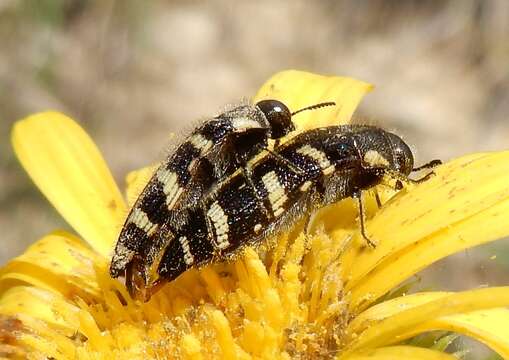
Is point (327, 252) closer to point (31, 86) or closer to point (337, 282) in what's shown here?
point (337, 282)

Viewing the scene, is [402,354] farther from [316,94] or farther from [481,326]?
[316,94]

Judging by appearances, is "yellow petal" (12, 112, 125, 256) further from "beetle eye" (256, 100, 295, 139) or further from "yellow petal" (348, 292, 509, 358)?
"yellow petal" (348, 292, 509, 358)

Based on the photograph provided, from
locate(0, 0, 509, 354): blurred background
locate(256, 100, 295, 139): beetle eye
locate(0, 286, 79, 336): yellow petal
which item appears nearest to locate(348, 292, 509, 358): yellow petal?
locate(256, 100, 295, 139): beetle eye

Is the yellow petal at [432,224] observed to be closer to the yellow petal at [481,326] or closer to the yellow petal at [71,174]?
the yellow petal at [481,326]

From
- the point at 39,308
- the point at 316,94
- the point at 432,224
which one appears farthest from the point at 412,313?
the point at 39,308

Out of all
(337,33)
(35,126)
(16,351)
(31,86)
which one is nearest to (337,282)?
(16,351)
